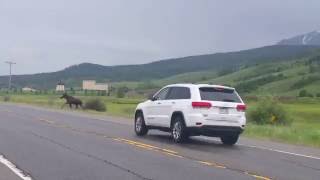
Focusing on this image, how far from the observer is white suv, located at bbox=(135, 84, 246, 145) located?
20766mm

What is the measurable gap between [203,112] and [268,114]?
32368 millimetres

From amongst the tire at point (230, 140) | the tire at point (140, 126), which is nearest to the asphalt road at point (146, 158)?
the tire at point (230, 140)

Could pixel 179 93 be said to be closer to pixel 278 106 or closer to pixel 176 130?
pixel 176 130

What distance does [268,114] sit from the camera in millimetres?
52344

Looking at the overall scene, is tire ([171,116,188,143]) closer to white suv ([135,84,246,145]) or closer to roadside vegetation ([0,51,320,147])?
white suv ([135,84,246,145])

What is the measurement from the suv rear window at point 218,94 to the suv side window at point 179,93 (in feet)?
1.68

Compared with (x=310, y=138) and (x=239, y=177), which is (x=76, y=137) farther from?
(x=239, y=177)

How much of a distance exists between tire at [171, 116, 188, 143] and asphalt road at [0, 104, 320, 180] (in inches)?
12.8

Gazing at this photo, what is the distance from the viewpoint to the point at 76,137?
910 inches

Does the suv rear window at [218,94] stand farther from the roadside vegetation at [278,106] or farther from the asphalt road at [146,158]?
the roadside vegetation at [278,106]

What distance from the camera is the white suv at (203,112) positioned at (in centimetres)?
2077

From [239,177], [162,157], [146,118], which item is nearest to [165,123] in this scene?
[146,118]

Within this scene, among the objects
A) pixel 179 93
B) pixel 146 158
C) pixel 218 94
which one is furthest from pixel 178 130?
pixel 146 158

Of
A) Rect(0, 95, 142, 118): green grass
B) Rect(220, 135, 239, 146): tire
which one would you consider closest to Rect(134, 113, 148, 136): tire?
Rect(220, 135, 239, 146): tire
